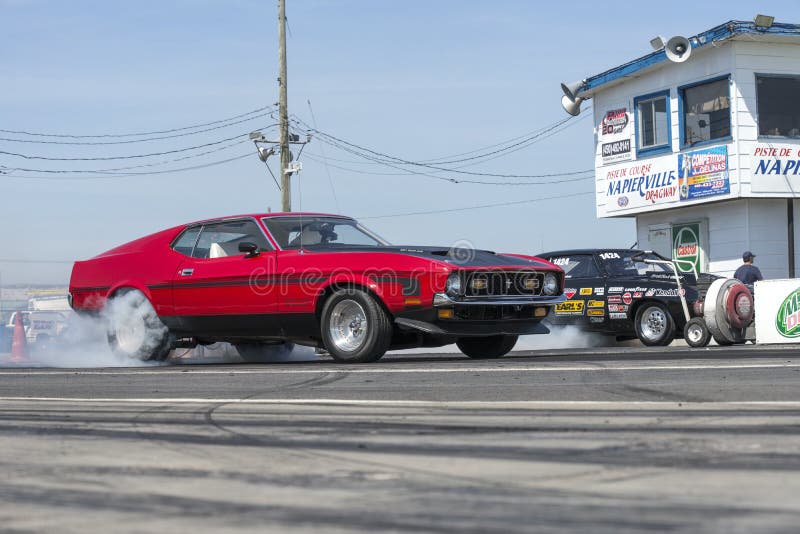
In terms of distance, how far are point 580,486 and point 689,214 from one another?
22.8m

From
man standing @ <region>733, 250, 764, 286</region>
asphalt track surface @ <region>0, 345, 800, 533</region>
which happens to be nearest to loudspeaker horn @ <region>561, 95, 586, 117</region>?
man standing @ <region>733, 250, 764, 286</region>

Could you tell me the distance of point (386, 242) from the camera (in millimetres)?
11523

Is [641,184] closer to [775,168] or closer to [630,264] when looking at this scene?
[775,168]

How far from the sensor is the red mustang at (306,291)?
10219 millimetres

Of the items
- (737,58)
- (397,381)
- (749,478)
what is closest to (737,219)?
(737,58)

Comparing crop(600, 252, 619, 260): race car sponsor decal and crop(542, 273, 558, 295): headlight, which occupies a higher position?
crop(600, 252, 619, 260): race car sponsor decal

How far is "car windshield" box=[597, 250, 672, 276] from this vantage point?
56.2 feet

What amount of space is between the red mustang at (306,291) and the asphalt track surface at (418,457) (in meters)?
2.64

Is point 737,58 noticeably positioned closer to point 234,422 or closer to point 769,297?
point 769,297

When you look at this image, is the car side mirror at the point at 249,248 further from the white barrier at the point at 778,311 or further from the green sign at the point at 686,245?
the green sign at the point at 686,245

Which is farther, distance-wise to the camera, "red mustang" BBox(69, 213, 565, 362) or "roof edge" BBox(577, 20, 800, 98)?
"roof edge" BBox(577, 20, 800, 98)

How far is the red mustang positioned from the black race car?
5579 millimetres

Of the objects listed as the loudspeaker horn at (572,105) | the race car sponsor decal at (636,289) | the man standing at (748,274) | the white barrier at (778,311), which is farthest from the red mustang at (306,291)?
the loudspeaker horn at (572,105)

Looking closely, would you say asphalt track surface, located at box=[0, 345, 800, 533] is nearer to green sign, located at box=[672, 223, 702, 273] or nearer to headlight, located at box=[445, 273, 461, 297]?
headlight, located at box=[445, 273, 461, 297]
